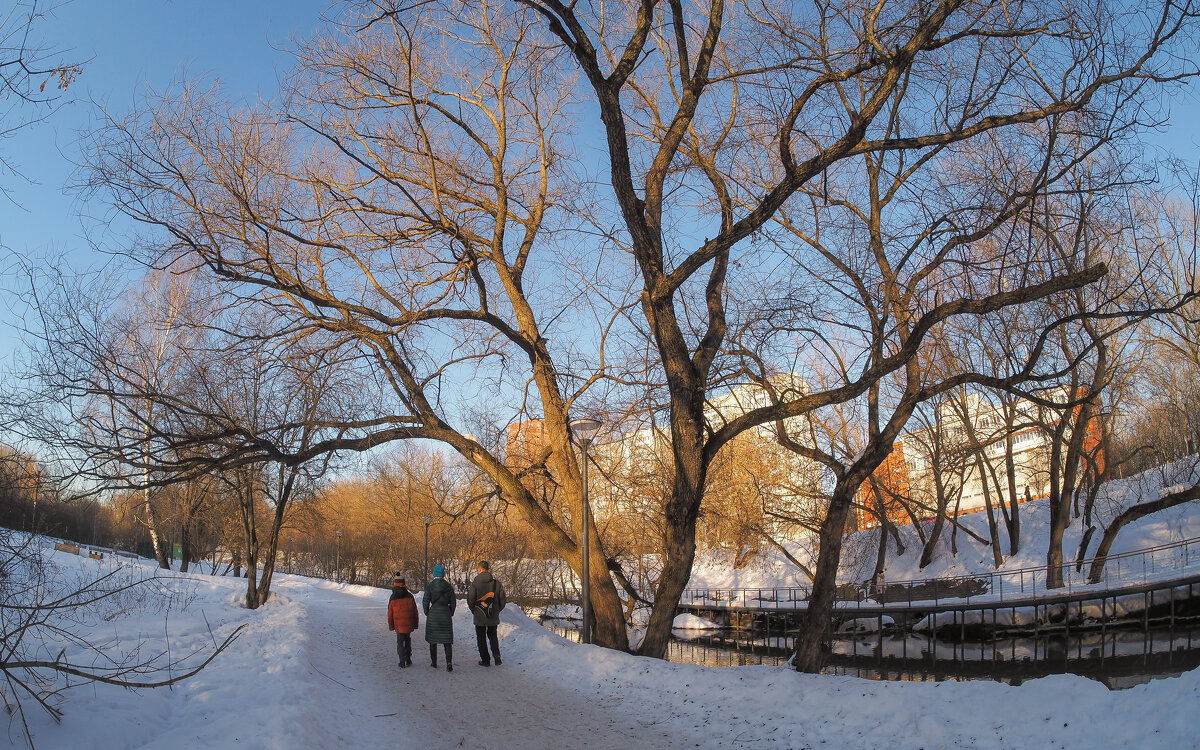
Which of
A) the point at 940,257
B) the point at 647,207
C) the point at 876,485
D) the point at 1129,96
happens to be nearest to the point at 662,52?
the point at 647,207

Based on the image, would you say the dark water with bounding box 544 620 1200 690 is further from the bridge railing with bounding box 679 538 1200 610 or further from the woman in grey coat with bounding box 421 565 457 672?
the woman in grey coat with bounding box 421 565 457 672

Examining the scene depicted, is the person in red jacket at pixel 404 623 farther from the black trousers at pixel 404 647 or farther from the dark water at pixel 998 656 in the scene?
the dark water at pixel 998 656

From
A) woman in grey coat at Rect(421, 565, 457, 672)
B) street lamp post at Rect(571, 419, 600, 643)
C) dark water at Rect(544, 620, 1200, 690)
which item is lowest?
dark water at Rect(544, 620, 1200, 690)

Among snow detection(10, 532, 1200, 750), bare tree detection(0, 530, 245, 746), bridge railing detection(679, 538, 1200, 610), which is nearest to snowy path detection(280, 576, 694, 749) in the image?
snow detection(10, 532, 1200, 750)

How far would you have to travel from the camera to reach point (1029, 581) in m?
28.9

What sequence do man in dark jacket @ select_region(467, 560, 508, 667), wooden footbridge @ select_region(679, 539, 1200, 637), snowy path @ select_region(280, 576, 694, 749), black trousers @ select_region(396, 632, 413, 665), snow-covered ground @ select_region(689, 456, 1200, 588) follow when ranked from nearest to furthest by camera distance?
snowy path @ select_region(280, 576, 694, 749) → man in dark jacket @ select_region(467, 560, 508, 667) → black trousers @ select_region(396, 632, 413, 665) → wooden footbridge @ select_region(679, 539, 1200, 637) → snow-covered ground @ select_region(689, 456, 1200, 588)

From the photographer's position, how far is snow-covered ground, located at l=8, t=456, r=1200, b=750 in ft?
17.8

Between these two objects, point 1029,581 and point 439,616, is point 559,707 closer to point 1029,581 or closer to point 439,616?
point 439,616

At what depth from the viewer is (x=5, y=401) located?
24.0ft

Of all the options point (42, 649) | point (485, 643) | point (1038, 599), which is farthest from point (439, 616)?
point (1038, 599)

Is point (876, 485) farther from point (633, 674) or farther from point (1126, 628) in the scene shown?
point (633, 674)

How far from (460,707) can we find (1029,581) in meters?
27.8

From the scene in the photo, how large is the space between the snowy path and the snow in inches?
1.0

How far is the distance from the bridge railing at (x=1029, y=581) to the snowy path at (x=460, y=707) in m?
15.5
